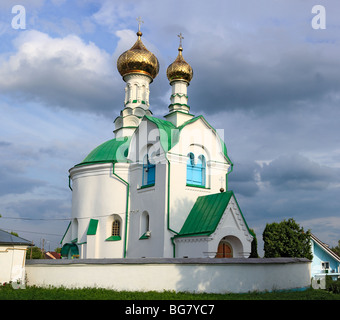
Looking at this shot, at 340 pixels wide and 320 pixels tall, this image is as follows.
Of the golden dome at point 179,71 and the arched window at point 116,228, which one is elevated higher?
the golden dome at point 179,71

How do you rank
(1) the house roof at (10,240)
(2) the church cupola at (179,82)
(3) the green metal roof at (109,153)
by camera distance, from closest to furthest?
1. (1) the house roof at (10,240)
2. (3) the green metal roof at (109,153)
3. (2) the church cupola at (179,82)

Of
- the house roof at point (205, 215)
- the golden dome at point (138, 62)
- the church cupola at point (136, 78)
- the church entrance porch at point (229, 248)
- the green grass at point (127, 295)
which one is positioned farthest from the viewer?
the golden dome at point (138, 62)

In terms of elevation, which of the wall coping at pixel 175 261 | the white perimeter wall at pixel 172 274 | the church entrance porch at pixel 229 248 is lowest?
the white perimeter wall at pixel 172 274

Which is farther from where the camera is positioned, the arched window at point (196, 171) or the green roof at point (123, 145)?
the arched window at point (196, 171)

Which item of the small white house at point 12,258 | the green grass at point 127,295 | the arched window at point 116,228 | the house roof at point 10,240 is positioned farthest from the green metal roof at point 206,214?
the small white house at point 12,258

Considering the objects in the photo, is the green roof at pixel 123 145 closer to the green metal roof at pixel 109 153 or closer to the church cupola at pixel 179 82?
the green metal roof at pixel 109 153

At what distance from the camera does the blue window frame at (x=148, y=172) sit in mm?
16703

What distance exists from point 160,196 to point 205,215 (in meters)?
1.97

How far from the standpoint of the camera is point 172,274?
437 inches

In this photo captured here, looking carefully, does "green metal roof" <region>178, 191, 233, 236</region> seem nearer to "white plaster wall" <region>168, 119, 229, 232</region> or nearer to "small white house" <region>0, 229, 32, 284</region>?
"white plaster wall" <region>168, 119, 229, 232</region>

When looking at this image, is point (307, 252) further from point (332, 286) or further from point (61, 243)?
point (61, 243)

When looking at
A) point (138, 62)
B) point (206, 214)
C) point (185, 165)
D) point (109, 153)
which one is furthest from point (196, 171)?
point (138, 62)

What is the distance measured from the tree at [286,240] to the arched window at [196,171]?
15.0 feet
